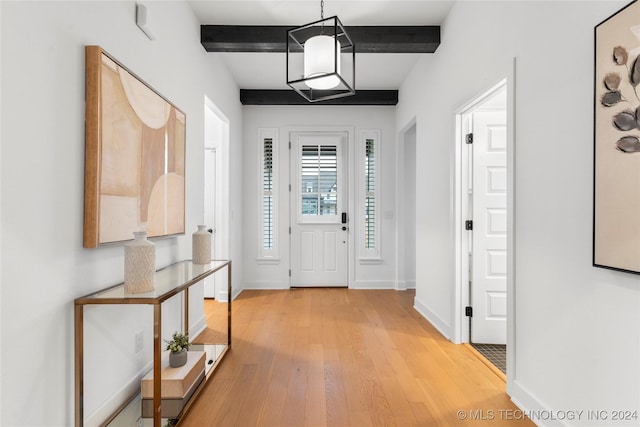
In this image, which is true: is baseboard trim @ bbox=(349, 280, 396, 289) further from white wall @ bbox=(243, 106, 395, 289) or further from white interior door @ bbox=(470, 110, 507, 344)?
white interior door @ bbox=(470, 110, 507, 344)

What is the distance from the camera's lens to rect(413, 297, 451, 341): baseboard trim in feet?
10.3

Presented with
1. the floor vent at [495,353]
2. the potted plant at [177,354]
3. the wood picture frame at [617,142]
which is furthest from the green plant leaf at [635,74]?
the potted plant at [177,354]

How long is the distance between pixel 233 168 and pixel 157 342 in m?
3.13

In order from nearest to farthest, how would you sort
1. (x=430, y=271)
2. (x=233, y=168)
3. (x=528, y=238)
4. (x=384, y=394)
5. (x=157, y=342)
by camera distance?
(x=157, y=342) → (x=528, y=238) → (x=384, y=394) → (x=430, y=271) → (x=233, y=168)

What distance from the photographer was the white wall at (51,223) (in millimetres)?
1234

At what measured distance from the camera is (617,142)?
1311 mm

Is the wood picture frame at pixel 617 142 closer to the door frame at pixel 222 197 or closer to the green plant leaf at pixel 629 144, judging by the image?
the green plant leaf at pixel 629 144

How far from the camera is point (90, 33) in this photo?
166 cm

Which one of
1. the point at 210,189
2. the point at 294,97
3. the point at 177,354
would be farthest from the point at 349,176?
the point at 177,354

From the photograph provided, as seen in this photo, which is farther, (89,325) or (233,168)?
(233,168)

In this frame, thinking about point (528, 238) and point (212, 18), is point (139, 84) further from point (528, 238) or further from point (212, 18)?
point (528, 238)

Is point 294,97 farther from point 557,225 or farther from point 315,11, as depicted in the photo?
point 557,225

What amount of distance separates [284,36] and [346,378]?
9.47 ft

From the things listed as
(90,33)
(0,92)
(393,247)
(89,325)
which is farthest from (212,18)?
(393,247)
